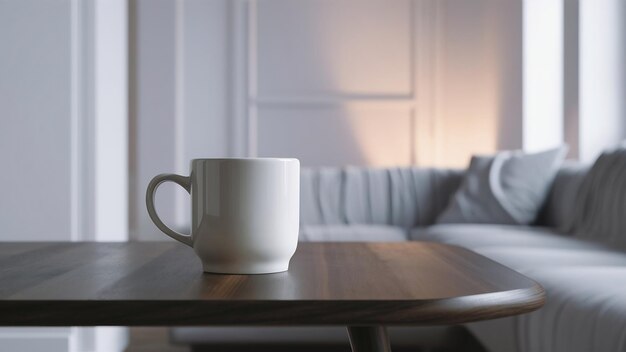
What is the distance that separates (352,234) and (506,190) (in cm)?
65

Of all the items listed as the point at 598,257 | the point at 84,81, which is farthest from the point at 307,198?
the point at 598,257

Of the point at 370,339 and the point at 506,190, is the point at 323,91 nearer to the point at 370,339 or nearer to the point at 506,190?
the point at 506,190

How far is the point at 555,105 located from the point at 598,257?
1.96 meters

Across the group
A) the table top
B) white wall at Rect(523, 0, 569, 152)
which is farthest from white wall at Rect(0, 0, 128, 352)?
white wall at Rect(523, 0, 569, 152)

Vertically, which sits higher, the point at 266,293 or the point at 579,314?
the point at 266,293

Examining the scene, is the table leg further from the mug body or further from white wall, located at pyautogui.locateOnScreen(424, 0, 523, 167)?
white wall, located at pyautogui.locateOnScreen(424, 0, 523, 167)

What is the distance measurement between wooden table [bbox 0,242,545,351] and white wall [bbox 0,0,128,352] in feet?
3.91

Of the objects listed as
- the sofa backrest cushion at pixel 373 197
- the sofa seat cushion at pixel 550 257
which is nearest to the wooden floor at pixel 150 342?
the sofa backrest cushion at pixel 373 197

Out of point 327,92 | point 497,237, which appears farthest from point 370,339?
point 327,92

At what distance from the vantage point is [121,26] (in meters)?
2.20

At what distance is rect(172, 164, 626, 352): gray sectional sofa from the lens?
1.09m

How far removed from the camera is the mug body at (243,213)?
0.60 m

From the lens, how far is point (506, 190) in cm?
259

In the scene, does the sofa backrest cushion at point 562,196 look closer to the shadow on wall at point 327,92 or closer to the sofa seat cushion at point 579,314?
the sofa seat cushion at point 579,314
